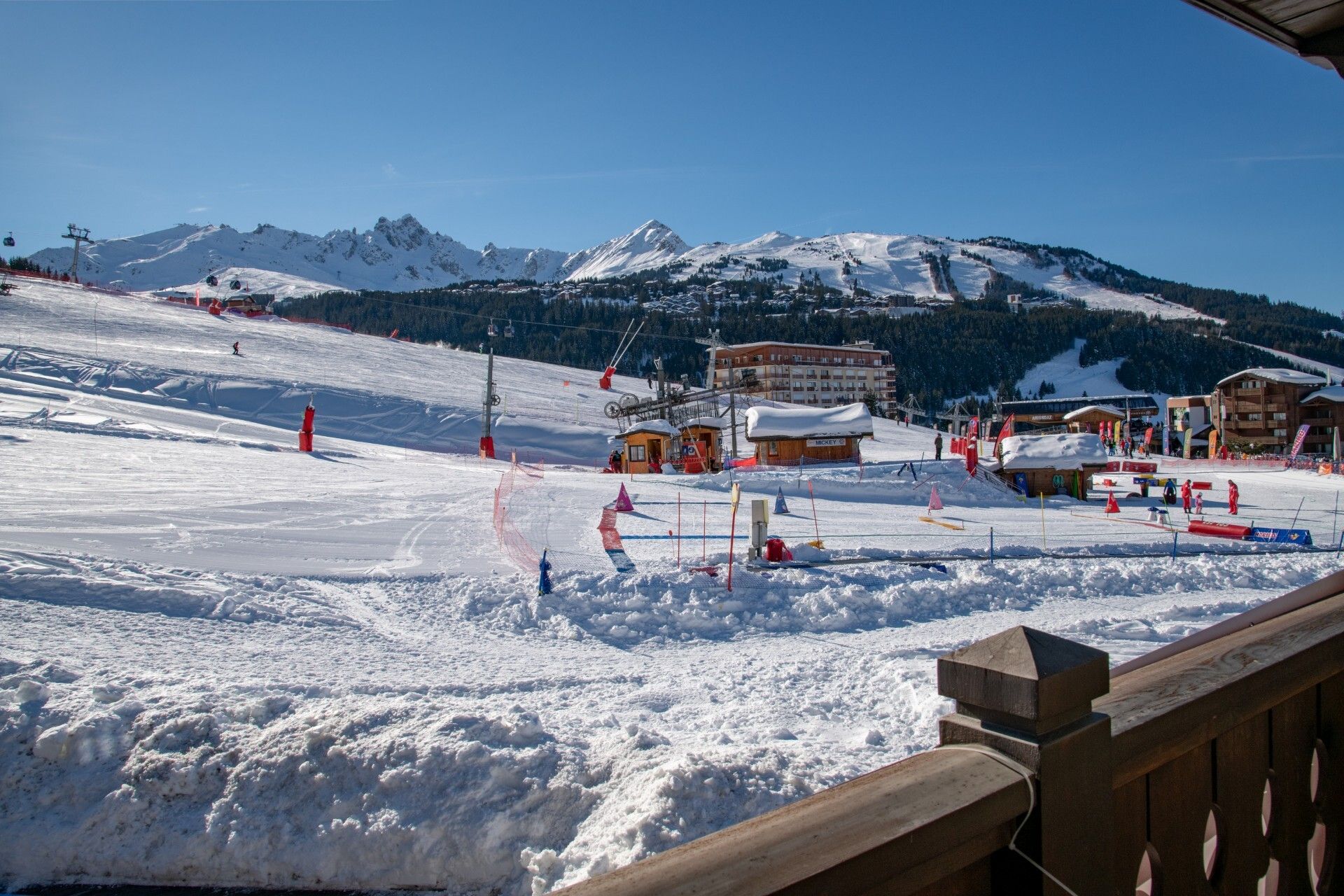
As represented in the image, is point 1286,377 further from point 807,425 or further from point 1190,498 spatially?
point 1190,498

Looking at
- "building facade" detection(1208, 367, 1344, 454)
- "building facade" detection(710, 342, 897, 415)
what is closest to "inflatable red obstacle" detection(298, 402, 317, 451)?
"building facade" detection(1208, 367, 1344, 454)

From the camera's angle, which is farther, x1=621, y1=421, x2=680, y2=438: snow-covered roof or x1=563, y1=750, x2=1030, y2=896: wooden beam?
x1=621, y1=421, x2=680, y2=438: snow-covered roof

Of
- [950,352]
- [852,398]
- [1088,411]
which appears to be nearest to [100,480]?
[1088,411]

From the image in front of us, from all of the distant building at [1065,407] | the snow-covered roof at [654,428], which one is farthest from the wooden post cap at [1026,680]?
the distant building at [1065,407]

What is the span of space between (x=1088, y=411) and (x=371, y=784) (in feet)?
249

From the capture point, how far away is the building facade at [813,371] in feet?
339

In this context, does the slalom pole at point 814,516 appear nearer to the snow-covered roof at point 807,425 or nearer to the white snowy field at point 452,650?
the white snowy field at point 452,650

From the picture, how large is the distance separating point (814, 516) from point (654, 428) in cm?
1444

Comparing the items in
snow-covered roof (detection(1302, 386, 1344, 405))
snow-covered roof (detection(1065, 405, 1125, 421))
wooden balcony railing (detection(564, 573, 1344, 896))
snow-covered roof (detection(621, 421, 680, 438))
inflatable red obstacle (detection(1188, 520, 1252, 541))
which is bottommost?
inflatable red obstacle (detection(1188, 520, 1252, 541))

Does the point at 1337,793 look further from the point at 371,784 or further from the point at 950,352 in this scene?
the point at 950,352

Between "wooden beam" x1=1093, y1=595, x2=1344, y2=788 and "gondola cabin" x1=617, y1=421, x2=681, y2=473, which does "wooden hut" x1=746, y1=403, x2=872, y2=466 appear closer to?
"gondola cabin" x1=617, y1=421, x2=681, y2=473

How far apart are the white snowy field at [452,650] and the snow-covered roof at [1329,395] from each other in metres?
53.7

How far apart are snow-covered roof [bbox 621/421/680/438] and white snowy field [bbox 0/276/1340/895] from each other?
936 centimetres

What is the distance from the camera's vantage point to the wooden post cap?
4.37 feet
